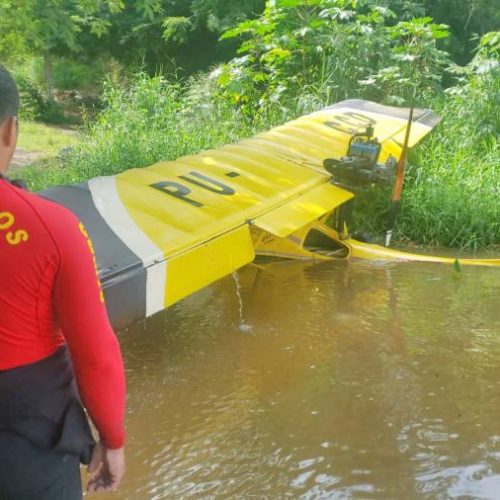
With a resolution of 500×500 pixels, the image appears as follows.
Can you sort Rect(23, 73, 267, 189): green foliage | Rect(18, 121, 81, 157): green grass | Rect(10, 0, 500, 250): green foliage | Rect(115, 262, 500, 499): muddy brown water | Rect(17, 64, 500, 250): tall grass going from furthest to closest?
Rect(18, 121, 81, 157): green grass < Rect(23, 73, 267, 189): green foliage < Rect(10, 0, 500, 250): green foliage < Rect(17, 64, 500, 250): tall grass < Rect(115, 262, 500, 499): muddy brown water

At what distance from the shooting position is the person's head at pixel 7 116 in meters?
1.21

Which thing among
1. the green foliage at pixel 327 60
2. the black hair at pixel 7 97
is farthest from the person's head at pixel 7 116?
the green foliage at pixel 327 60

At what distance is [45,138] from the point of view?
44.8 ft

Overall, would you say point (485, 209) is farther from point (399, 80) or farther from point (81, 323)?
point (81, 323)

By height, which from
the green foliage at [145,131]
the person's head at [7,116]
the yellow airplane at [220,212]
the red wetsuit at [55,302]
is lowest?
the green foliage at [145,131]

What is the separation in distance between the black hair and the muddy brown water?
1.94 meters

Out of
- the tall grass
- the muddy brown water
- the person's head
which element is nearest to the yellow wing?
the muddy brown water

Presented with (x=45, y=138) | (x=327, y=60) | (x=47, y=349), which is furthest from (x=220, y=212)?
(x=45, y=138)

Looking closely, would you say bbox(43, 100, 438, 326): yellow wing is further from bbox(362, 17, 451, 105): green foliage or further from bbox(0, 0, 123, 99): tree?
bbox(362, 17, 451, 105): green foliage

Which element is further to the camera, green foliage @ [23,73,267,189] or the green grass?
the green grass

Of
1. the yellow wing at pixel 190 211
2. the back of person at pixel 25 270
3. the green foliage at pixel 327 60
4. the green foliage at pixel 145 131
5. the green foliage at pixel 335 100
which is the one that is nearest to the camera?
the back of person at pixel 25 270

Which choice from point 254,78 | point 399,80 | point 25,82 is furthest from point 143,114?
point 25,82

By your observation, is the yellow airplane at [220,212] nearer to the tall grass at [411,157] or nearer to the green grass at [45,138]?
the tall grass at [411,157]

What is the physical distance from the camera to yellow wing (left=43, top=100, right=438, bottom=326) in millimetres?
3086
